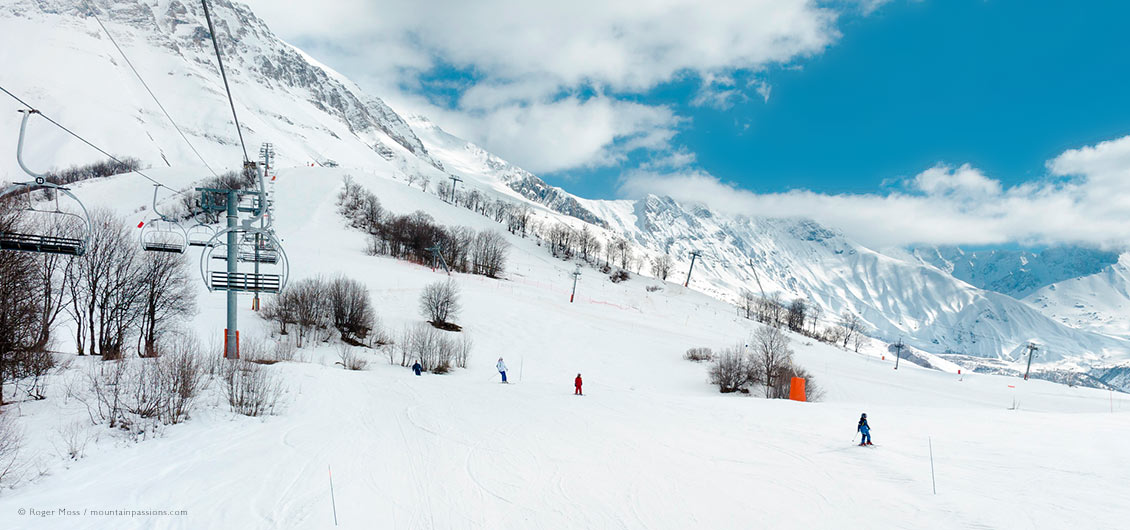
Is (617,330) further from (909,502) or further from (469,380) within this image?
(909,502)

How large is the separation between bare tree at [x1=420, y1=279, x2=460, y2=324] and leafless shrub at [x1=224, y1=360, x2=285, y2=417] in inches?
1145

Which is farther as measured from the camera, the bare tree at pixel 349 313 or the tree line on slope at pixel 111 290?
the bare tree at pixel 349 313

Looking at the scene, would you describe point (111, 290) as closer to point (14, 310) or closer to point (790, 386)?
point (14, 310)

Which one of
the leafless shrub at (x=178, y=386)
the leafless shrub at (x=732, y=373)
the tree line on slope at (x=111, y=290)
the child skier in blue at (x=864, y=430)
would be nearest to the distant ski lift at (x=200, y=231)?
the tree line on slope at (x=111, y=290)

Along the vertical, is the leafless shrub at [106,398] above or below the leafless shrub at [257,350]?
above

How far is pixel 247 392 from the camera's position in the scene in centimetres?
1656

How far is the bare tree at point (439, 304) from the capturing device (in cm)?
4725

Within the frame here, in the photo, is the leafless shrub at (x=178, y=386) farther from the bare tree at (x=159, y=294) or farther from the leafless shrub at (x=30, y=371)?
the bare tree at (x=159, y=294)

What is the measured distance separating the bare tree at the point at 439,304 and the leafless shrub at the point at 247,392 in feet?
95.4

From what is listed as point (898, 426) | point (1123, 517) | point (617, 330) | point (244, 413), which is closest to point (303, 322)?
point (244, 413)

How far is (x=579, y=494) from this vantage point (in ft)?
36.4

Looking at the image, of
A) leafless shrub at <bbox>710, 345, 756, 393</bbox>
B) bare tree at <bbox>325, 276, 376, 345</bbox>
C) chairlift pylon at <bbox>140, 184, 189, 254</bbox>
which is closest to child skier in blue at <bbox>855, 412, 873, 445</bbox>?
leafless shrub at <bbox>710, 345, 756, 393</bbox>

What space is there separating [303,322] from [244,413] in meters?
26.5

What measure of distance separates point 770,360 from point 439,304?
3035 cm
